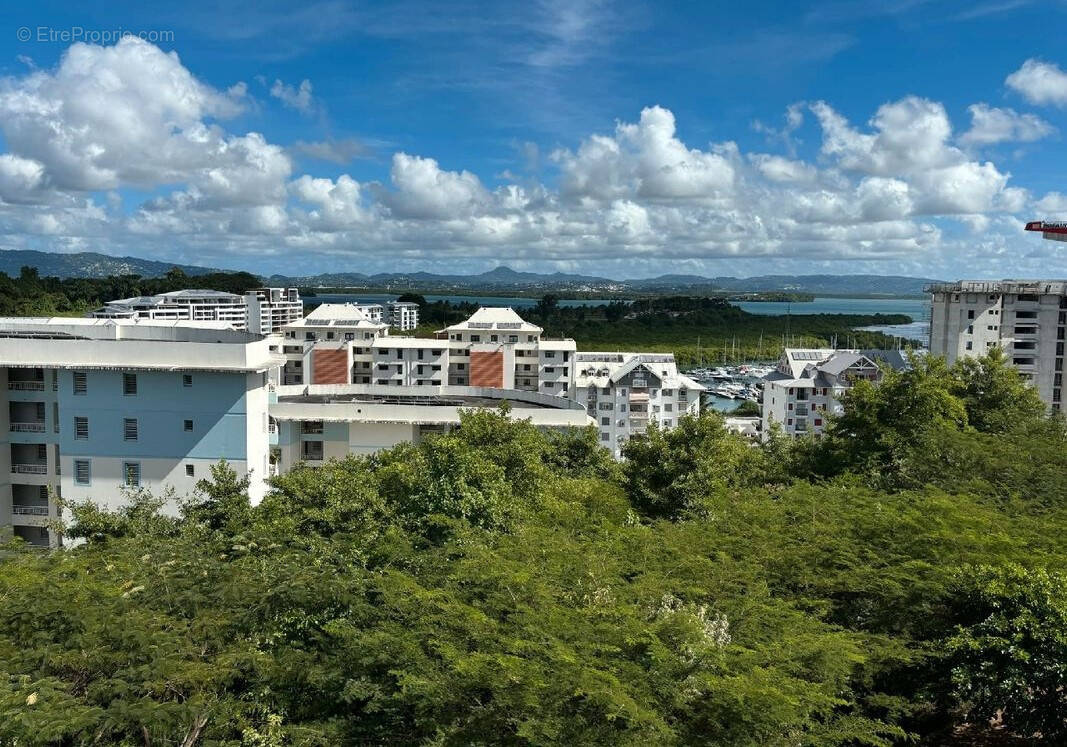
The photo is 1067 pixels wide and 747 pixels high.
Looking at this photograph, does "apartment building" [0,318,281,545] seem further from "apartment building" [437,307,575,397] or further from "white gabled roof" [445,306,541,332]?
"white gabled roof" [445,306,541,332]

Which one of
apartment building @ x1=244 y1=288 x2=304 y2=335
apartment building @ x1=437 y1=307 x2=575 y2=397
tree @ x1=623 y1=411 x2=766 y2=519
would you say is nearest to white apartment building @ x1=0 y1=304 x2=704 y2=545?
tree @ x1=623 y1=411 x2=766 y2=519

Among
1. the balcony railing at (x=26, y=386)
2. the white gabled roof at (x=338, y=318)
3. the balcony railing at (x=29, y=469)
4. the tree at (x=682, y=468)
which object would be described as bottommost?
the balcony railing at (x=29, y=469)

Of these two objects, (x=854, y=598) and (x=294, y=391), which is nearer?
(x=854, y=598)

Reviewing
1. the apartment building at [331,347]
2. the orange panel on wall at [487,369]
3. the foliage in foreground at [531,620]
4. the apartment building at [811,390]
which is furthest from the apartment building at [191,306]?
the foliage in foreground at [531,620]

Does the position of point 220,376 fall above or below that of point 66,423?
above

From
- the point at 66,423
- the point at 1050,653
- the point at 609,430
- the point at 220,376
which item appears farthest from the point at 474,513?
the point at 609,430

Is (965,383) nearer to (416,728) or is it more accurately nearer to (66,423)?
(416,728)

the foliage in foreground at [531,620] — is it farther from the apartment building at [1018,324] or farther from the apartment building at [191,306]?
the apartment building at [191,306]
